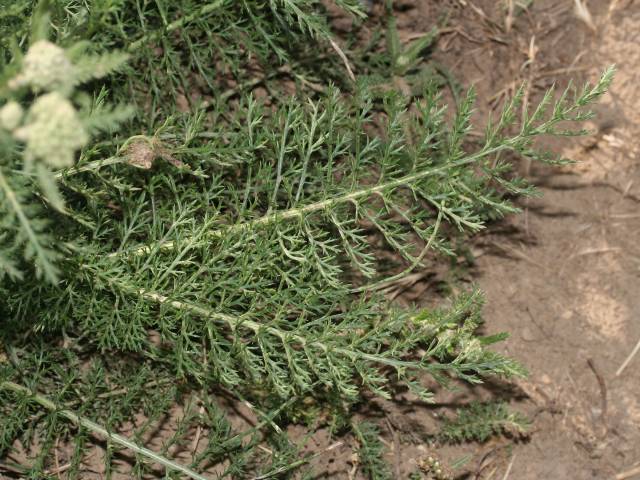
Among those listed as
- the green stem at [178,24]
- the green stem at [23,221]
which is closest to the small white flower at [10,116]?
the green stem at [23,221]

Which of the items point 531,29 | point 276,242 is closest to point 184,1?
point 276,242

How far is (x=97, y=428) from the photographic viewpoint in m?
3.25

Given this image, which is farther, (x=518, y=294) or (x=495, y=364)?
(x=518, y=294)

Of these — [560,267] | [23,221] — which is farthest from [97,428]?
[560,267]

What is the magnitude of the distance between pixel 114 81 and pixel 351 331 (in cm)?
152

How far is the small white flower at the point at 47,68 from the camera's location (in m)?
1.81

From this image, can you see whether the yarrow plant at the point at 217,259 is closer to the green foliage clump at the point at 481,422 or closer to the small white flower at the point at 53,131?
the green foliage clump at the point at 481,422

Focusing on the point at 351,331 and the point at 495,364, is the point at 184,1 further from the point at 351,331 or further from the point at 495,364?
the point at 495,364

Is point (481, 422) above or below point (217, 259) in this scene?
below

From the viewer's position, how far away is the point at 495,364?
3027 millimetres

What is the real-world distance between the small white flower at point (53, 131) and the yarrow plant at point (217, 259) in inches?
37.5

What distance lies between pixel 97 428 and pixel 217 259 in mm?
900

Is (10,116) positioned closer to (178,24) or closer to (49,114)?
(49,114)

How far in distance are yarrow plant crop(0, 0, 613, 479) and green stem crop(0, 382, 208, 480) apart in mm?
10
